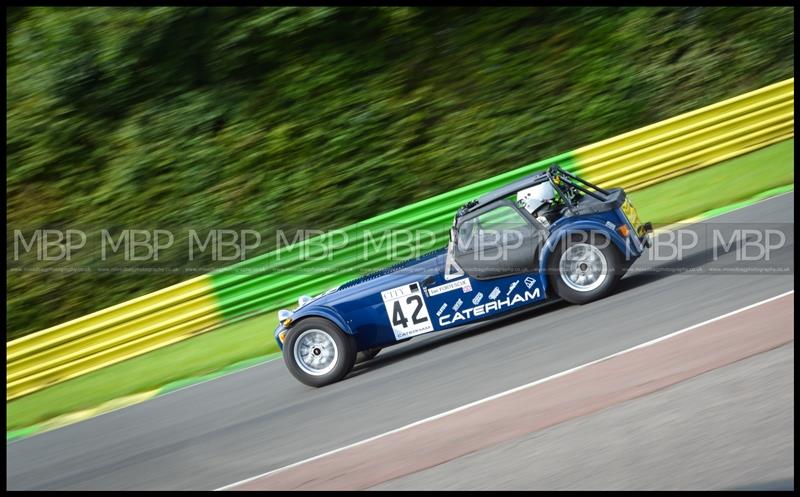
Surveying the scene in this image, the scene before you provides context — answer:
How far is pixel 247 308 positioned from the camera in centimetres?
1251

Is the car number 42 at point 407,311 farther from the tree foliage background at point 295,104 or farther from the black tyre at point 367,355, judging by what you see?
the tree foliage background at point 295,104

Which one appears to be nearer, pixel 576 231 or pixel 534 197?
pixel 576 231

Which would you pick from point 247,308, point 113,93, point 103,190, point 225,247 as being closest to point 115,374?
point 247,308

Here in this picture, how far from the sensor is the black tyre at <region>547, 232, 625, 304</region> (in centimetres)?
811

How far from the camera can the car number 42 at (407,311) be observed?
8266 millimetres

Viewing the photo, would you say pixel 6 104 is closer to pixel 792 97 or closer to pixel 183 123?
pixel 183 123

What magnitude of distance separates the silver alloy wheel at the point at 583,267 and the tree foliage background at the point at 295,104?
750cm

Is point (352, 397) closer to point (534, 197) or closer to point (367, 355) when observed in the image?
point (367, 355)

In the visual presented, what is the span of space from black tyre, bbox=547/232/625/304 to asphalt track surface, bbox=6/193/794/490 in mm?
190

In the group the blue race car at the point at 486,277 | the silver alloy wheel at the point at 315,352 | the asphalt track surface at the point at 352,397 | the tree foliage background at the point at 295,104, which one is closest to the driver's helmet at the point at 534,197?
the blue race car at the point at 486,277

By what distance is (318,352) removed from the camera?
8469mm

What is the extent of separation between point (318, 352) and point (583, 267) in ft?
9.60

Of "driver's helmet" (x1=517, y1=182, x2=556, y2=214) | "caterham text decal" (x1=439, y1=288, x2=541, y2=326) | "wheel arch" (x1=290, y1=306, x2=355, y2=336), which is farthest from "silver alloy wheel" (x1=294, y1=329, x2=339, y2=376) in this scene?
"driver's helmet" (x1=517, y1=182, x2=556, y2=214)

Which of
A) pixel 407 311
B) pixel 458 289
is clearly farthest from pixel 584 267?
pixel 407 311
